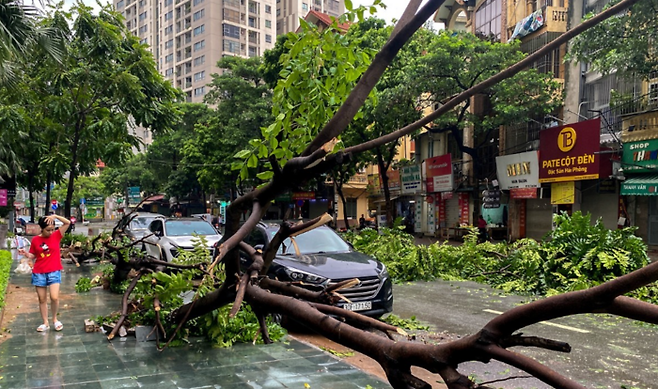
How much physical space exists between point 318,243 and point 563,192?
15981 mm

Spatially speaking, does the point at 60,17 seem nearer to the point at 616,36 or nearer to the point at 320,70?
the point at 320,70

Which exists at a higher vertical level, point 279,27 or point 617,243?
point 279,27

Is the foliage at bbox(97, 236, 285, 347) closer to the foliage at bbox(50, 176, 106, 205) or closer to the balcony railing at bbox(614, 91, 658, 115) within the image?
the balcony railing at bbox(614, 91, 658, 115)

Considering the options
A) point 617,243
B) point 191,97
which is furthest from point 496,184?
point 191,97

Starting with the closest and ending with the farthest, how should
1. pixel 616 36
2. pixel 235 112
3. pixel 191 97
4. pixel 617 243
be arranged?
pixel 617 243
pixel 616 36
pixel 235 112
pixel 191 97

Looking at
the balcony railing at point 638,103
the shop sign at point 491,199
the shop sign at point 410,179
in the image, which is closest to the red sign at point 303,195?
the shop sign at point 410,179

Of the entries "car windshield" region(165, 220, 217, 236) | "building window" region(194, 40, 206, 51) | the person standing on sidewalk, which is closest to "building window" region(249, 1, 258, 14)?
"building window" region(194, 40, 206, 51)

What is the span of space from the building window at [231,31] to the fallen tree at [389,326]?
242 ft

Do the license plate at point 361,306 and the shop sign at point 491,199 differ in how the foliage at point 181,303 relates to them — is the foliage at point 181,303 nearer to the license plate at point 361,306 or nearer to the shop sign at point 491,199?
the license plate at point 361,306

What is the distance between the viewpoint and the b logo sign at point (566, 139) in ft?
67.1

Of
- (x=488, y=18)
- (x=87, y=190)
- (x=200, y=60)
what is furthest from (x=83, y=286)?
(x=87, y=190)

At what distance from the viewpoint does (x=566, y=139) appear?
20828mm

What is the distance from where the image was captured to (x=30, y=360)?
5.57 meters

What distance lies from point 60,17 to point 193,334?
10.3 meters
